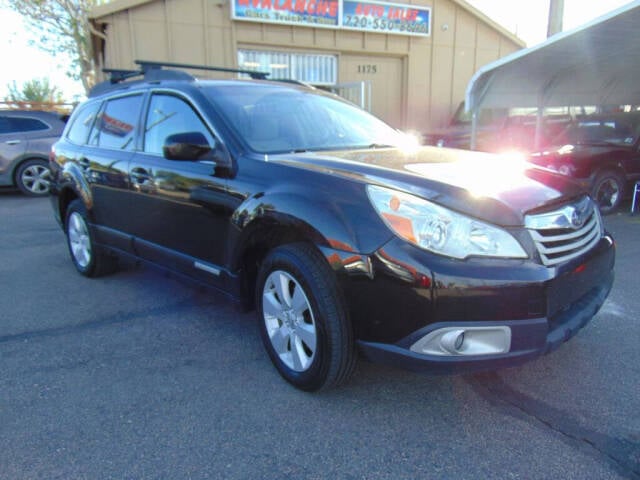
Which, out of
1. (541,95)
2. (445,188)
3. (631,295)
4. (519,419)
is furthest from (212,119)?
(541,95)

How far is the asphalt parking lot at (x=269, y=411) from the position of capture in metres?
2.11

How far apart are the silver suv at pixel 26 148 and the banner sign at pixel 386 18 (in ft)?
26.5

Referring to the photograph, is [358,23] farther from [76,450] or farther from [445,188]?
[76,450]

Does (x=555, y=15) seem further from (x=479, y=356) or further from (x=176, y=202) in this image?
(x=479, y=356)

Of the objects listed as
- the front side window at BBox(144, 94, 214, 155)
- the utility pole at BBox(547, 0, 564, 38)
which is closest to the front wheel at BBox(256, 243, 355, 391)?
the front side window at BBox(144, 94, 214, 155)

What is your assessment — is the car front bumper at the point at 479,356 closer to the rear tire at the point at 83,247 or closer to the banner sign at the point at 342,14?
the rear tire at the point at 83,247

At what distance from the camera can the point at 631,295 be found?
157 inches

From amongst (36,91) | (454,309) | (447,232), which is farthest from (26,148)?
(36,91)

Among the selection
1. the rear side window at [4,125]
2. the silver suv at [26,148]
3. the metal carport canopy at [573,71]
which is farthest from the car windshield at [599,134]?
the rear side window at [4,125]

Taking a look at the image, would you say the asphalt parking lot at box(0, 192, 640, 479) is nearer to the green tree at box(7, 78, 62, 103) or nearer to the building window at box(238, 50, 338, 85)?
the building window at box(238, 50, 338, 85)

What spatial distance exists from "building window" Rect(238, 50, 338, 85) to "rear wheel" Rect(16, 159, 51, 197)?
5.55m

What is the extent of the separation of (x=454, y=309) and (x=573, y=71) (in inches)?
359

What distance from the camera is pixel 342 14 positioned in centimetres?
1338

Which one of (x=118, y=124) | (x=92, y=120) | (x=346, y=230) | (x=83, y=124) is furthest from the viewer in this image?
(x=83, y=124)
